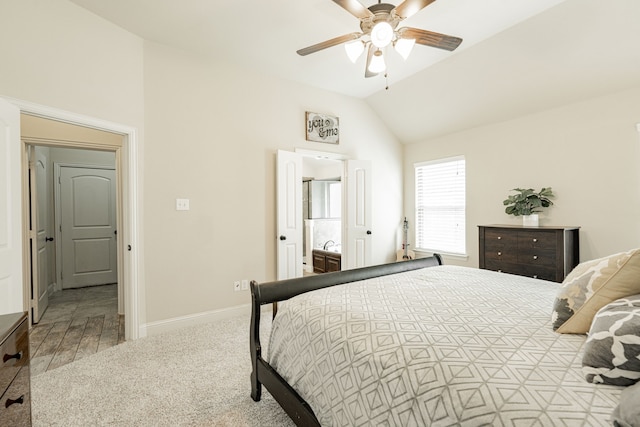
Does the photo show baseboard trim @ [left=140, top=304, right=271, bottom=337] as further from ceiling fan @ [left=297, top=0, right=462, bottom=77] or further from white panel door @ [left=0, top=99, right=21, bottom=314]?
ceiling fan @ [left=297, top=0, right=462, bottom=77]

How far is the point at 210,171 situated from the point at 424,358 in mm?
2960

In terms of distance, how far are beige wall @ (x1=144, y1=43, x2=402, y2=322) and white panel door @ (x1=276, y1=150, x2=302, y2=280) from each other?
0.13m

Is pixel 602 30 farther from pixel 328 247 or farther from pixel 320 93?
pixel 328 247

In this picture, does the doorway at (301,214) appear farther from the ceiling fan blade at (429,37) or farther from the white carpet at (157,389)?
the ceiling fan blade at (429,37)

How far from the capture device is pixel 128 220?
9.36 ft

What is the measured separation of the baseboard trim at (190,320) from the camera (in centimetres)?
297

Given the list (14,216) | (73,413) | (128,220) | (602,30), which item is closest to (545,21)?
(602,30)

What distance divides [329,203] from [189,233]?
346 centimetres

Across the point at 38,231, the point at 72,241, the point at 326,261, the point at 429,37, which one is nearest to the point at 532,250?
the point at 429,37

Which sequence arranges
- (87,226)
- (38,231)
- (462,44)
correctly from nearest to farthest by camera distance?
(462,44) → (38,231) → (87,226)

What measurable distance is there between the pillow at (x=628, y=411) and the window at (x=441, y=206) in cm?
399

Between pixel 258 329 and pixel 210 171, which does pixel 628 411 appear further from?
pixel 210 171

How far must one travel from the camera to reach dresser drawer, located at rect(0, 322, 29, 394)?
1.01 metres

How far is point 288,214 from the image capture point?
378 centimetres
